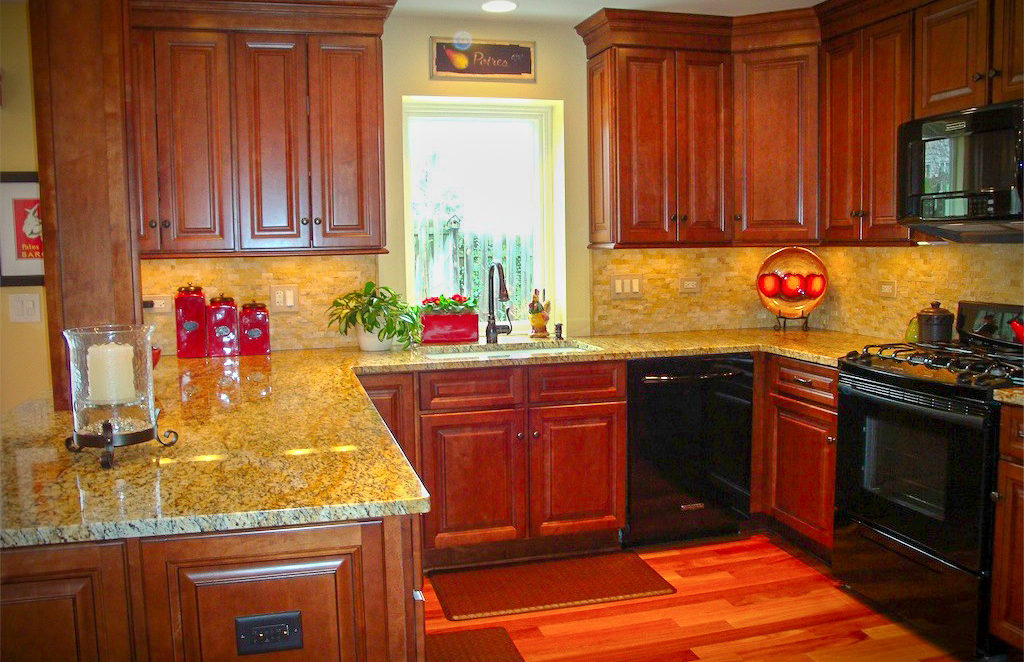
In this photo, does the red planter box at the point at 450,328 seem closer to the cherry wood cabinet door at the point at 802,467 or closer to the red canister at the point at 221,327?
the red canister at the point at 221,327

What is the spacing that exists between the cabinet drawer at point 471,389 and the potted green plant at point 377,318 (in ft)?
1.19

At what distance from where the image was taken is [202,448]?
210cm

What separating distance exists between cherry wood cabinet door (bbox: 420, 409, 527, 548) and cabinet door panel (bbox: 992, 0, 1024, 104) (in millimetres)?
2125

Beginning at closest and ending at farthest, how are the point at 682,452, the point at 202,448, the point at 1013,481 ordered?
1. the point at 202,448
2. the point at 1013,481
3. the point at 682,452

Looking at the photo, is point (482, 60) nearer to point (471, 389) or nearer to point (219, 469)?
point (471, 389)

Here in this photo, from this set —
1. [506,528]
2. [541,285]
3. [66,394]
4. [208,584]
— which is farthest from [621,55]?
[208,584]

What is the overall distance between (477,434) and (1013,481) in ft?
6.30

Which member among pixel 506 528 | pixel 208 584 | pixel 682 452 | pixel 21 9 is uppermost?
pixel 21 9

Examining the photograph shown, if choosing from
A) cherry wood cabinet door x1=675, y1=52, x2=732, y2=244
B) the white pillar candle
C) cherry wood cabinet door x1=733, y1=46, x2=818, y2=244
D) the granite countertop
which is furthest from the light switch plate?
cherry wood cabinet door x1=733, y1=46, x2=818, y2=244

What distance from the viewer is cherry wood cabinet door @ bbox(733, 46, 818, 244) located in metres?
4.11

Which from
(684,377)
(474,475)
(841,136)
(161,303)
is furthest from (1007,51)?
(161,303)

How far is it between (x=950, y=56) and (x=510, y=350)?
6.94 feet

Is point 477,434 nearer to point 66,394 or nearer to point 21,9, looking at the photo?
point 66,394

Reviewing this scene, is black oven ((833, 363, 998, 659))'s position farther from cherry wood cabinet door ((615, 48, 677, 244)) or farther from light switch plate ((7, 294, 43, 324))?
light switch plate ((7, 294, 43, 324))
